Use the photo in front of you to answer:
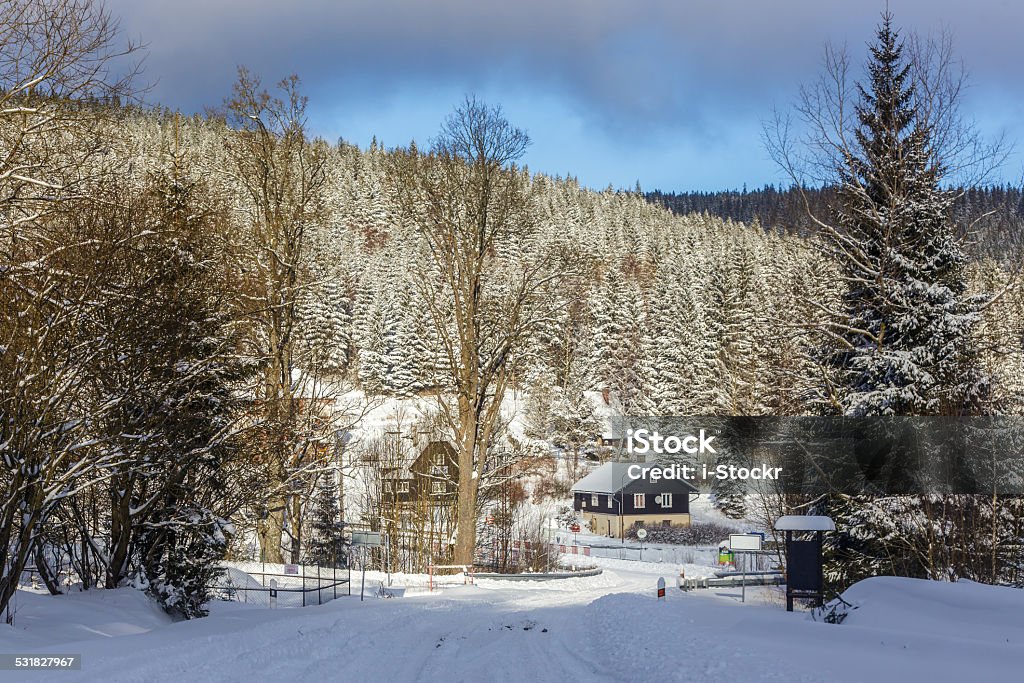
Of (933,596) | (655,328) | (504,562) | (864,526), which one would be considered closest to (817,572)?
(933,596)

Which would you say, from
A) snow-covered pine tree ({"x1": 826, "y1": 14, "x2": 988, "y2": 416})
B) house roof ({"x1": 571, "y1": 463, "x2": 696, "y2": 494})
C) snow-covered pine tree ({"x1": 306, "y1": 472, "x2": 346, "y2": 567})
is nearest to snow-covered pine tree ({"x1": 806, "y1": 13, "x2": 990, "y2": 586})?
snow-covered pine tree ({"x1": 826, "y1": 14, "x2": 988, "y2": 416})

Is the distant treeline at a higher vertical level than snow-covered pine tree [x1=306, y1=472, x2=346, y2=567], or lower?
higher

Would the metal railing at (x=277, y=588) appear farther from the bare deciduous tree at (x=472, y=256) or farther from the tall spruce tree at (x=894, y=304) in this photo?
the tall spruce tree at (x=894, y=304)

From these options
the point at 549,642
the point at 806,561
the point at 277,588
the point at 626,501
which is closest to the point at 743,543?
the point at 806,561

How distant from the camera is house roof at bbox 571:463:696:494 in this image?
56.1 m

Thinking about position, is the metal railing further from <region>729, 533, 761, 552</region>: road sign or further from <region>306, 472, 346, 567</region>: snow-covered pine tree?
<region>729, 533, 761, 552</region>: road sign

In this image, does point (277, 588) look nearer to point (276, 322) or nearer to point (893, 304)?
point (276, 322)

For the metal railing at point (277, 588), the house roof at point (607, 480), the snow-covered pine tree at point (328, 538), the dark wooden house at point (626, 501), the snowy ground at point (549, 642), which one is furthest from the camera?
the dark wooden house at point (626, 501)

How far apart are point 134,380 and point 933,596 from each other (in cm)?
1248

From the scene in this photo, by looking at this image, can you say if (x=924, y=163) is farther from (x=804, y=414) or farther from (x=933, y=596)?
(x=933, y=596)

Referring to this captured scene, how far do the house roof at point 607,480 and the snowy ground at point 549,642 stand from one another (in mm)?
39923

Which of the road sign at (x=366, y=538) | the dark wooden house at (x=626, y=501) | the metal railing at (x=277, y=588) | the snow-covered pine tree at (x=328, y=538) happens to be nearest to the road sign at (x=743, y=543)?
the road sign at (x=366, y=538)

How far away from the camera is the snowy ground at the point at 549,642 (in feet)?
31.3

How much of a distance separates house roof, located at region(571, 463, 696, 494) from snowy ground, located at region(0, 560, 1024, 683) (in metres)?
39.9
